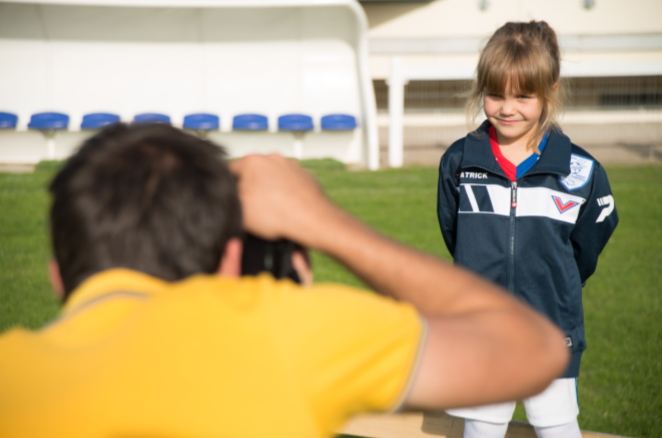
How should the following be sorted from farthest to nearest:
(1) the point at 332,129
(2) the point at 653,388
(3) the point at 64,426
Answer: (1) the point at 332,129 → (2) the point at 653,388 → (3) the point at 64,426

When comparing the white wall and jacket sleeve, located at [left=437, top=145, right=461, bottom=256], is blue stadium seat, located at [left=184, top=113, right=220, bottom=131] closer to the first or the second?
the white wall

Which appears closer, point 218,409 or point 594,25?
point 218,409

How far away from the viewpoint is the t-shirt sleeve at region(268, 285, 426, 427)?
0.83 m

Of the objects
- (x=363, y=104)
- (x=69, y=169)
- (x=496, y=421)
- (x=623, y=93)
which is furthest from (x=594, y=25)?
(x=69, y=169)

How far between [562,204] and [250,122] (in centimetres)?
1181

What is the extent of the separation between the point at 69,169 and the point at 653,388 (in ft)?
13.2

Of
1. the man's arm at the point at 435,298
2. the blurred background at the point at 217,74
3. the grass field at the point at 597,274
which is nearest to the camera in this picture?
the man's arm at the point at 435,298

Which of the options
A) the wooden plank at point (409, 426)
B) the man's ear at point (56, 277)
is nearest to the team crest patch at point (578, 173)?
the wooden plank at point (409, 426)

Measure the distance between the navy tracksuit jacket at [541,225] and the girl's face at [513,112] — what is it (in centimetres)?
10

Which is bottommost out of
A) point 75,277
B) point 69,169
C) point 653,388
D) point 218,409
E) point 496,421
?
point 653,388

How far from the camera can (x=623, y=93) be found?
744 inches

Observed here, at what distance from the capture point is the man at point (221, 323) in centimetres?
78

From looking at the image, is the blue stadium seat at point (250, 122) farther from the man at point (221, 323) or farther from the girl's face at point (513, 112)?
the man at point (221, 323)

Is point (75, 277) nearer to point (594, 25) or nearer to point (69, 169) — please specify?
point (69, 169)
